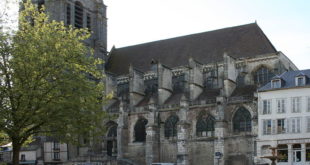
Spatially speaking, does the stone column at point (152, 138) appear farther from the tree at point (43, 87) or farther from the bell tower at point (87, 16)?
the tree at point (43, 87)

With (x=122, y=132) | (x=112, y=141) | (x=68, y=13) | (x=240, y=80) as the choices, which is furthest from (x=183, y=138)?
(x=68, y=13)

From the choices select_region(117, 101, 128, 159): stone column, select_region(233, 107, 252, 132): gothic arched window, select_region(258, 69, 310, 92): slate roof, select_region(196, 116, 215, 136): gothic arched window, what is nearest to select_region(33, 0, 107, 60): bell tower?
select_region(117, 101, 128, 159): stone column

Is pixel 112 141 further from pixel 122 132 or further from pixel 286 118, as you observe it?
pixel 286 118

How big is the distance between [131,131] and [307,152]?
17.0 metres

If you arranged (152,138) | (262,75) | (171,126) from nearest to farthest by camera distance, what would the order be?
(262,75)
(152,138)
(171,126)

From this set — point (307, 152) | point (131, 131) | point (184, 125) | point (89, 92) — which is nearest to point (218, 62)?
point (184, 125)

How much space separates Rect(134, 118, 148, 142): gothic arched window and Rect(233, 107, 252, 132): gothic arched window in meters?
8.64

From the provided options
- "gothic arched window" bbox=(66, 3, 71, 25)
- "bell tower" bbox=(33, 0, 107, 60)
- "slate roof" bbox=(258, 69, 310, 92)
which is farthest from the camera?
"gothic arched window" bbox=(66, 3, 71, 25)

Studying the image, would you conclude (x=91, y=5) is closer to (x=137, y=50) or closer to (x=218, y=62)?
(x=137, y=50)

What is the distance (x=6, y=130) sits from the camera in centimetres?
2059

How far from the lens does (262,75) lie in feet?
133

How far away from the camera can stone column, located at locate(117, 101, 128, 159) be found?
42.6 m

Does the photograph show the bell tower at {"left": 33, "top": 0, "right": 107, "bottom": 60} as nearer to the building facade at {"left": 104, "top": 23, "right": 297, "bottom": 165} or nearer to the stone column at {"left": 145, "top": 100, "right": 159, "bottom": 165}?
the building facade at {"left": 104, "top": 23, "right": 297, "bottom": 165}

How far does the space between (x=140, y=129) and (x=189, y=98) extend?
526 centimetres
